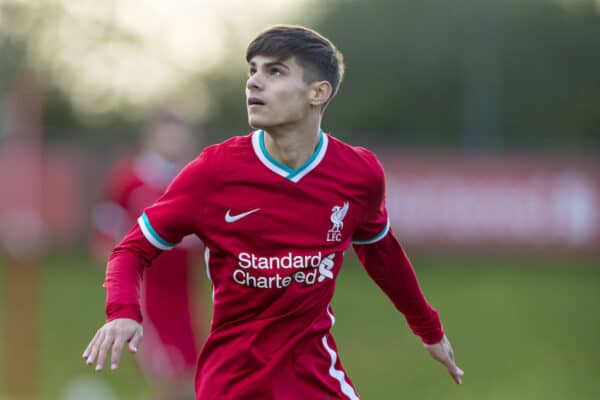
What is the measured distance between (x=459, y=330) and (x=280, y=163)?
29.3 feet

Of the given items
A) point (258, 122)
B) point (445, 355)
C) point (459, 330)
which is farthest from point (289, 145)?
point (459, 330)

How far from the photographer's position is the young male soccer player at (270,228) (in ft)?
13.3

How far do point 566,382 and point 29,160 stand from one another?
13.5 meters

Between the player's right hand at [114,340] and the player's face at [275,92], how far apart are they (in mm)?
909

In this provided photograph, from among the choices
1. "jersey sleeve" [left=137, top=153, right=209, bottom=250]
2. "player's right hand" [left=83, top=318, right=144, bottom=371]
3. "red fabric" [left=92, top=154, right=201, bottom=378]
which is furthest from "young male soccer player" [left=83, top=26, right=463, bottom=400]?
"red fabric" [left=92, top=154, right=201, bottom=378]

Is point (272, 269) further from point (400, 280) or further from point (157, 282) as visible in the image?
point (157, 282)

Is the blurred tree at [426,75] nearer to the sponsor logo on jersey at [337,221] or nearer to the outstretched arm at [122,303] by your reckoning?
the sponsor logo on jersey at [337,221]

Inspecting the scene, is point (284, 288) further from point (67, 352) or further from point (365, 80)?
point (365, 80)

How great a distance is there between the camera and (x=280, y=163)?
→ 4.15 meters

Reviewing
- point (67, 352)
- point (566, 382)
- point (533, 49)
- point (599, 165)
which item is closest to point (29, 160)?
point (67, 352)

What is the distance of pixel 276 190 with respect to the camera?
13.5 feet

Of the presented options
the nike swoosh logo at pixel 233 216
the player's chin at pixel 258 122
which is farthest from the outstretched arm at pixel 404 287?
the player's chin at pixel 258 122

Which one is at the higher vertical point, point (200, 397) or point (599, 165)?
point (200, 397)

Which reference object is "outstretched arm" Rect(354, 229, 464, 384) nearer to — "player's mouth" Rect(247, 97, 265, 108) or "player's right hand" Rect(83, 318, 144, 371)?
"player's mouth" Rect(247, 97, 265, 108)
